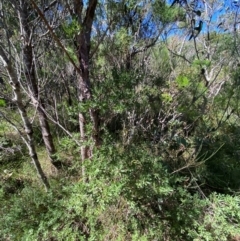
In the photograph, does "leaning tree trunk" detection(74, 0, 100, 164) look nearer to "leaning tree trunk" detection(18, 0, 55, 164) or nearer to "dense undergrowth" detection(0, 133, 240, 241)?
"dense undergrowth" detection(0, 133, 240, 241)

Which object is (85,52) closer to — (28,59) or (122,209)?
(28,59)

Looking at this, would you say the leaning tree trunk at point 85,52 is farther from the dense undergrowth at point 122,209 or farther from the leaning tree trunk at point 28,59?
the leaning tree trunk at point 28,59

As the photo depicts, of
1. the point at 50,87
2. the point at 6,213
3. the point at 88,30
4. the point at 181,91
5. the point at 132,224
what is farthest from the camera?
the point at 50,87

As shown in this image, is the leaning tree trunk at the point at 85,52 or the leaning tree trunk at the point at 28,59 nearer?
the leaning tree trunk at the point at 85,52

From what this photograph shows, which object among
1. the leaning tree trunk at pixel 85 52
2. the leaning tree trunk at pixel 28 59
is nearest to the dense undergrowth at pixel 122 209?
the leaning tree trunk at pixel 85 52

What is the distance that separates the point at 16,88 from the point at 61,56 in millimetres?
1309

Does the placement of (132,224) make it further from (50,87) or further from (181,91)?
(50,87)

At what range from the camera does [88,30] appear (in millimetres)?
1556

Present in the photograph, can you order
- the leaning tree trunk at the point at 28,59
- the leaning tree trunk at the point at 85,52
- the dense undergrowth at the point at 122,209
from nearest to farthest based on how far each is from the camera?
the leaning tree trunk at the point at 85,52, the dense undergrowth at the point at 122,209, the leaning tree trunk at the point at 28,59

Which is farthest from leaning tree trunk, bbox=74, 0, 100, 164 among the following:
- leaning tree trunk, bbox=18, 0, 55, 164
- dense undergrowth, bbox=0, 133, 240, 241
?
leaning tree trunk, bbox=18, 0, 55, 164

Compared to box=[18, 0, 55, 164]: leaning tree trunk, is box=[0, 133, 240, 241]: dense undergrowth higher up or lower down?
lower down

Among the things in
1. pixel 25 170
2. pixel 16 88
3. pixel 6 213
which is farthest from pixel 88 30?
pixel 25 170

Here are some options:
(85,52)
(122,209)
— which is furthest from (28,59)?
(122,209)

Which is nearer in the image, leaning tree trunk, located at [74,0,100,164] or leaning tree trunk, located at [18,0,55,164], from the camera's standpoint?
leaning tree trunk, located at [74,0,100,164]
